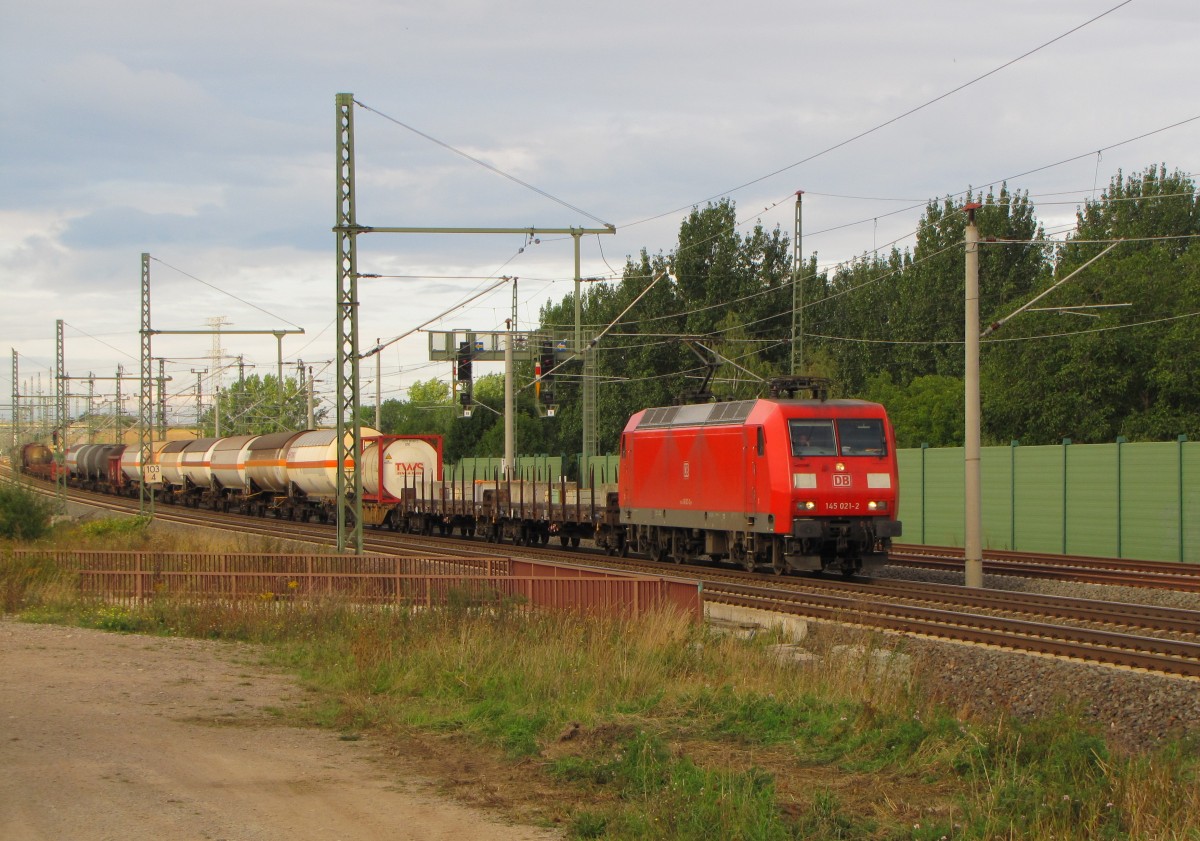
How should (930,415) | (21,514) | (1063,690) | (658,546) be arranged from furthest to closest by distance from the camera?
(930,415), (21,514), (658,546), (1063,690)

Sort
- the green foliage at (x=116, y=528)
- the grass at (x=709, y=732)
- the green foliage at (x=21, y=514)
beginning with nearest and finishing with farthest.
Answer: the grass at (x=709, y=732)
the green foliage at (x=21, y=514)
the green foliage at (x=116, y=528)

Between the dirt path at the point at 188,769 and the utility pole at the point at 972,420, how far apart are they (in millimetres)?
13688

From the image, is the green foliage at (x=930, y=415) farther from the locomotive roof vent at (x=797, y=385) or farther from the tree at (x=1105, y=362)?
the locomotive roof vent at (x=797, y=385)

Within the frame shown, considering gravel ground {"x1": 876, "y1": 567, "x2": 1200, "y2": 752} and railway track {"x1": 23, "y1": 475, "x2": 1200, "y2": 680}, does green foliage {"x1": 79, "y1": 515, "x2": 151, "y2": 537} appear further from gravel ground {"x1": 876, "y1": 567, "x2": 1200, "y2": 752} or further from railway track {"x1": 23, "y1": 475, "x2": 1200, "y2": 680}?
gravel ground {"x1": 876, "y1": 567, "x2": 1200, "y2": 752}

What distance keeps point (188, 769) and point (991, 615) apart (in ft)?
43.5

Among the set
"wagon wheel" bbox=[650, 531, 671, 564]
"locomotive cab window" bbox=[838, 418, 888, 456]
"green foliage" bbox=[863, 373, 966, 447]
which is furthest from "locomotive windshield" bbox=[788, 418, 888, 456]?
"green foliage" bbox=[863, 373, 966, 447]

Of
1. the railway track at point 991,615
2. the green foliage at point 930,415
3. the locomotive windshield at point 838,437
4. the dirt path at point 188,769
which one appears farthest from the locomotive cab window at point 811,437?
the green foliage at point 930,415

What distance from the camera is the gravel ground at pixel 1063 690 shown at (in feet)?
36.6

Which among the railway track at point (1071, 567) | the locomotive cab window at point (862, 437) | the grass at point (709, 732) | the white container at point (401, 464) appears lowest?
the railway track at point (1071, 567)

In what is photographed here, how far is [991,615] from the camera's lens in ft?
61.9

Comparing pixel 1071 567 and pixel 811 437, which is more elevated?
pixel 811 437

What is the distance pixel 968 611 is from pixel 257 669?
10681 millimetres

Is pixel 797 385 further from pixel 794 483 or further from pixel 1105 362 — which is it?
pixel 1105 362

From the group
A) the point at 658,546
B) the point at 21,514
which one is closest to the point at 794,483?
the point at 658,546
